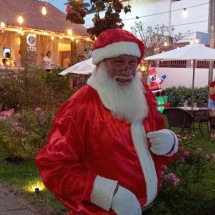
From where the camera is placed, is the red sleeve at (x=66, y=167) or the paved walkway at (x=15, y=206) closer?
the red sleeve at (x=66, y=167)

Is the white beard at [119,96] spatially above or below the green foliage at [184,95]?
above

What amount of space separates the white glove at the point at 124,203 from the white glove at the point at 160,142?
1.04 ft

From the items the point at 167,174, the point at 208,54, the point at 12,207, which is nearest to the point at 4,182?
the point at 12,207

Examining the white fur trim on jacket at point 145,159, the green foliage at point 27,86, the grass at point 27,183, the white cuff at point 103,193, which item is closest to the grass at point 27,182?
the grass at point 27,183

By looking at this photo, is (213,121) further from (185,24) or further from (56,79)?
(185,24)

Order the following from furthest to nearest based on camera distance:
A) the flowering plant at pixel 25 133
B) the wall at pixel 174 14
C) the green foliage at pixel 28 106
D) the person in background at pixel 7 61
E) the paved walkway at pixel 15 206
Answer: the wall at pixel 174 14 < the person in background at pixel 7 61 < the green foliage at pixel 28 106 < the flowering plant at pixel 25 133 < the paved walkway at pixel 15 206

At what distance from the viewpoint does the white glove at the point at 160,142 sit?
209 cm

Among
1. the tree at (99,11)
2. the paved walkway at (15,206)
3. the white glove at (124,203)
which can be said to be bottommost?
the paved walkway at (15,206)

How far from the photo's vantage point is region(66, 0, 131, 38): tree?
13.0 ft

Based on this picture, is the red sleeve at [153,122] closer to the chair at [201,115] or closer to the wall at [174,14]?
the chair at [201,115]

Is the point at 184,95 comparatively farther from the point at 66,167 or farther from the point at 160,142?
the point at 66,167

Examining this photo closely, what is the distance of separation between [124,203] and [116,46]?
85cm

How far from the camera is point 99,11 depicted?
4.04m

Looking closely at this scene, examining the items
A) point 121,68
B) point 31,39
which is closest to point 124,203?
point 121,68
